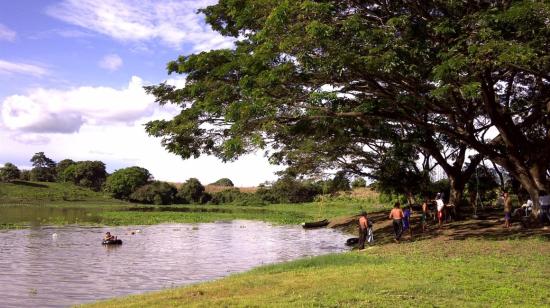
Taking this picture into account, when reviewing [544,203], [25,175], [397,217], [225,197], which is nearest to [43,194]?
[25,175]

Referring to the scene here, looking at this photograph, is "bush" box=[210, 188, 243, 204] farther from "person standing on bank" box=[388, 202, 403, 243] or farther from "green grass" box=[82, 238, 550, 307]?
"green grass" box=[82, 238, 550, 307]

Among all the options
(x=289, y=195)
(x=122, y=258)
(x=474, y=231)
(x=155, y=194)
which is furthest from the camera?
(x=155, y=194)

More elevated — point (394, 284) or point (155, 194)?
point (155, 194)

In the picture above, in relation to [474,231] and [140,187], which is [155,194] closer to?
[140,187]

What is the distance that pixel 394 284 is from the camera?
11.5 meters

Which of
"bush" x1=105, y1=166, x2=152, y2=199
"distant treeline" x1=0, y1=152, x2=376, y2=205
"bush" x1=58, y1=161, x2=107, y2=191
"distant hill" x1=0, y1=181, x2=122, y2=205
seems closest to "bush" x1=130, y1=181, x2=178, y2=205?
"distant treeline" x1=0, y1=152, x2=376, y2=205

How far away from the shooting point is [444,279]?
480 inches

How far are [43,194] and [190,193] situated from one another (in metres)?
29.2

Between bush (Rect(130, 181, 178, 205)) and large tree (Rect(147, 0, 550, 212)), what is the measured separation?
91.7 metres

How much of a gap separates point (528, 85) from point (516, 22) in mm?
12578

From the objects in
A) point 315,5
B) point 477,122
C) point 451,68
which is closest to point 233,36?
point 315,5

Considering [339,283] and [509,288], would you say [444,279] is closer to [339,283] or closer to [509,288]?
[509,288]

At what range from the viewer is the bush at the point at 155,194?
11262 cm

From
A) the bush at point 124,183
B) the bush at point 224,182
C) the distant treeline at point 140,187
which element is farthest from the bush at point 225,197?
the bush at point 224,182
